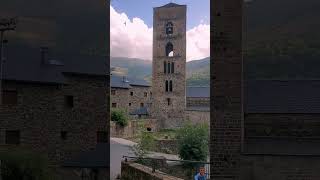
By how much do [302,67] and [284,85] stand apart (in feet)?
3.84

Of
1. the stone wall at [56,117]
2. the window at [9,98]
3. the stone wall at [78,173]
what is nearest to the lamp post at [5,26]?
the window at [9,98]

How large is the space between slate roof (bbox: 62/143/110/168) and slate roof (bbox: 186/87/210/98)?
2591 inches

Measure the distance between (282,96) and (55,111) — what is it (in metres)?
9.17

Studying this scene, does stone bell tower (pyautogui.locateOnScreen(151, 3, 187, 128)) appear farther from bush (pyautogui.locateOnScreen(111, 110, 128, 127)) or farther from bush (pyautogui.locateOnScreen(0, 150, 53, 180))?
bush (pyautogui.locateOnScreen(0, 150, 53, 180))

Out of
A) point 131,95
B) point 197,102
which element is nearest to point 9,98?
point 131,95

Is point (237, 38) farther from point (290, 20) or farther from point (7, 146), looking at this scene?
point (7, 146)

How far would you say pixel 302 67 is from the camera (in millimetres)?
18203

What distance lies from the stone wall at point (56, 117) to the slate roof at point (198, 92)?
65559mm

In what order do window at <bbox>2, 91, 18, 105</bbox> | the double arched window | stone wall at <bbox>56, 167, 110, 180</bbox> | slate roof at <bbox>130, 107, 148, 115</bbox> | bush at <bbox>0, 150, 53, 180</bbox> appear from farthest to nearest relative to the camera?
the double arched window < slate roof at <bbox>130, 107, 148, 115</bbox> < window at <bbox>2, 91, 18, 105</bbox> < stone wall at <bbox>56, 167, 110, 180</bbox> < bush at <bbox>0, 150, 53, 180</bbox>

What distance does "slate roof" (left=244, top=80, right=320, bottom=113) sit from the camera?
53.7ft

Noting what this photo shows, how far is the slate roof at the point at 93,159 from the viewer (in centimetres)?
1755

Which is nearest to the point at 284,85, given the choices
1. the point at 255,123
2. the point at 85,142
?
the point at 255,123

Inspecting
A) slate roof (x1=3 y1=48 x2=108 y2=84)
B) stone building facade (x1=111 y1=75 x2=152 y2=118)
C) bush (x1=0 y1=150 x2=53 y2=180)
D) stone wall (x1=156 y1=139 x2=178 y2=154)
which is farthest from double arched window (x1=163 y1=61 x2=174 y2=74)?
bush (x1=0 y1=150 x2=53 y2=180)

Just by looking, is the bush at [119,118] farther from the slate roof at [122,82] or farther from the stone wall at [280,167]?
the stone wall at [280,167]
